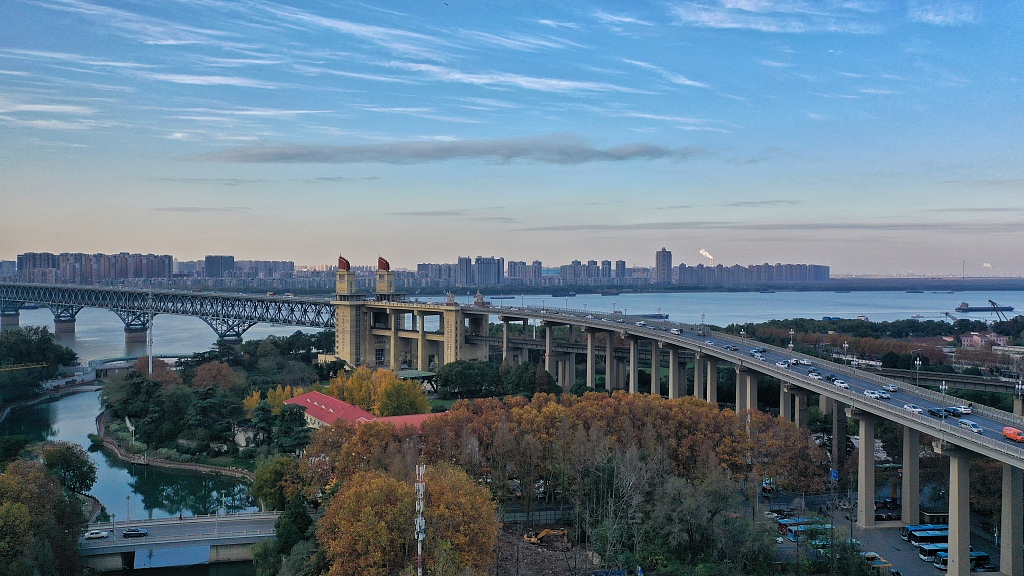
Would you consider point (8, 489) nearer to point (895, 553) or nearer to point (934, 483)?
point (895, 553)

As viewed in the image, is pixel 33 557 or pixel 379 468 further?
pixel 379 468

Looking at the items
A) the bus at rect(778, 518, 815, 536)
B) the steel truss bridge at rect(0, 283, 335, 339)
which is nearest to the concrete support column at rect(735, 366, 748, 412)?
the bus at rect(778, 518, 815, 536)

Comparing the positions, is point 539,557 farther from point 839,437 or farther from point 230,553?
→ point 839,437

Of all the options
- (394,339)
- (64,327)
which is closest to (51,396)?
(394,339)

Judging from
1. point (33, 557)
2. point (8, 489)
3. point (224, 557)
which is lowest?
point (224, 557)

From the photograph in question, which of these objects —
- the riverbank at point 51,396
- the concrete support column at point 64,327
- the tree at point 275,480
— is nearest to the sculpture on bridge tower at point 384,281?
the riverbank at point 51,396

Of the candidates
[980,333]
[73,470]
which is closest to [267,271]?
[980,333]

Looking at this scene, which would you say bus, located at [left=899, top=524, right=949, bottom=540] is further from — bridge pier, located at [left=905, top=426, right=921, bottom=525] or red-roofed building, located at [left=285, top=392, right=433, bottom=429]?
red-roofed building, located at [left=285, top=392, right=433, bottom=429]
